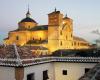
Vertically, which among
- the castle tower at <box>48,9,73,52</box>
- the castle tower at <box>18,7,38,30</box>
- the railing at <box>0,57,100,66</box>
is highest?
the castle tower at <box>18,7,38,30</box>

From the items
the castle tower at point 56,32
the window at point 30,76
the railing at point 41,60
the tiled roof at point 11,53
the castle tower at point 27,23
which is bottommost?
the window at point 30,76

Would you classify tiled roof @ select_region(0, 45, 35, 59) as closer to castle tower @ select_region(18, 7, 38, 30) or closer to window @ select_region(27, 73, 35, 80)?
window @ select_region(27, 73, 35, 80)

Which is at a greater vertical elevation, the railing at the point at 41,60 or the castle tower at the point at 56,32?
the castle tower at the point at 56,32

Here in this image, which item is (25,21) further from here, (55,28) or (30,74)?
(30,74)

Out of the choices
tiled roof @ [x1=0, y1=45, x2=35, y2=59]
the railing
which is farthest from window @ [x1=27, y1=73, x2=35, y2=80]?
tiled roof @ [x1=0, y1=45, x2=35, y2=59]

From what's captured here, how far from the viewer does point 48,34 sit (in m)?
55.1

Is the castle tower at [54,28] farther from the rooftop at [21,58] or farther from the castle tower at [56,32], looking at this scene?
the rooftop at [21,58]

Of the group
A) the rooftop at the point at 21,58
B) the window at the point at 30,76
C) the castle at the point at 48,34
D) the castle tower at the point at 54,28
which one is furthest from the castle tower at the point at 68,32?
the window at the point at 30,76

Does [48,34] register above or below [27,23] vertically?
below

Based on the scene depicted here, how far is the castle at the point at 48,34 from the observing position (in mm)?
53906

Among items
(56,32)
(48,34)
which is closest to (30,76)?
(56,32)

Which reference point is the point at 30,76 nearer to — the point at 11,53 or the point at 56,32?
the point at 11,53

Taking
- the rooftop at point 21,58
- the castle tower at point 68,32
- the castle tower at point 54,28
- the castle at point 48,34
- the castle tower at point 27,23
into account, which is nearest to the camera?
the rooftop at point 21,58

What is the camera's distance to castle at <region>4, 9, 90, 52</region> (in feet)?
177
